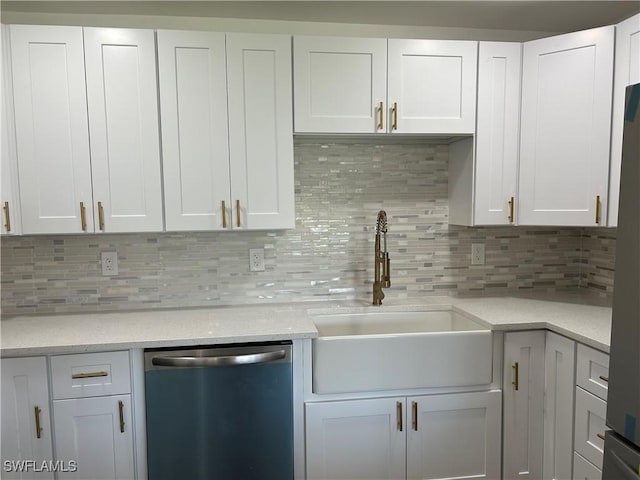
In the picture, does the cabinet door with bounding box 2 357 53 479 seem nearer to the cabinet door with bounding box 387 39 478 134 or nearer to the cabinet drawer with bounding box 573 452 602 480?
the cabinet door with bounding box 387 39 478 134

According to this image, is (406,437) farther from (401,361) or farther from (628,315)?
(628,315)

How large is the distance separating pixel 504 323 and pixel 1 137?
225 centimetres

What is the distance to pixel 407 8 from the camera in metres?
2.10

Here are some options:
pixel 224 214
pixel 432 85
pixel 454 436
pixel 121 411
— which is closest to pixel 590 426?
pixel 454 436

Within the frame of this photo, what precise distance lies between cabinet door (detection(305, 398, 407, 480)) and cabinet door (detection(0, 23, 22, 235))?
4.82ft

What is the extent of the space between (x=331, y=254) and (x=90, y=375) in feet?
4.07

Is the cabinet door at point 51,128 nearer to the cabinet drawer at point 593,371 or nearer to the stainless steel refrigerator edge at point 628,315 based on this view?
the stainless steel refrigerator edge at point 628,315

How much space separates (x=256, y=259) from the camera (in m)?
2.35

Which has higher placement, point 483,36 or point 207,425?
point 483,36

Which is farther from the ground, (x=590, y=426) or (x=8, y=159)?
(x=8, y=159)

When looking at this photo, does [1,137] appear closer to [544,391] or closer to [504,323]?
[504,323]

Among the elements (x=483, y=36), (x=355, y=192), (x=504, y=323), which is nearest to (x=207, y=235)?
(x=355, y=192)

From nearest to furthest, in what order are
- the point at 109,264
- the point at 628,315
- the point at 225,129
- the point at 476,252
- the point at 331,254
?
the point at 628,315 < the point at 225,129 < the point at 109,264 < the point at 331,254 < the point at 476,252

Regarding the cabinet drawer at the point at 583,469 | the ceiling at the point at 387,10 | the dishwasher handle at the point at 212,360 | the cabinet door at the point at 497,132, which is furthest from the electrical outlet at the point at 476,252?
the dishwasher handle at the point at 212,360
